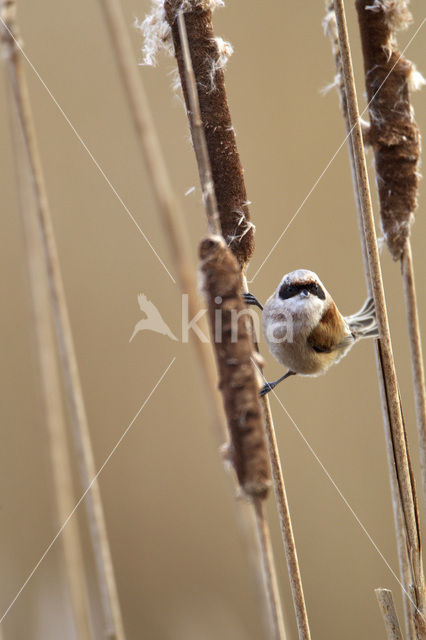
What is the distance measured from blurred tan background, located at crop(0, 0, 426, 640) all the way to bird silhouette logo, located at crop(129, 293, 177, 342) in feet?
0.06

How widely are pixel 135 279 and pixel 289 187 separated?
0.50 m

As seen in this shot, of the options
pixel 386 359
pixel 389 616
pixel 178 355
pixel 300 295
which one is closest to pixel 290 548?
pixel 389 616

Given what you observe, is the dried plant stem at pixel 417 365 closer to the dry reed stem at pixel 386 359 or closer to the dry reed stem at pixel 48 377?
the dry reed stem at pixel 386 359

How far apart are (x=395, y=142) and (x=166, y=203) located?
1.61 ft

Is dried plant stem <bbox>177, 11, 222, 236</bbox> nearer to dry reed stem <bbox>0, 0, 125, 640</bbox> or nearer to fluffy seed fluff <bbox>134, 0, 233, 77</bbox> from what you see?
fluffy seed fluff <bbox>134, 0, 233, 77</bbox>

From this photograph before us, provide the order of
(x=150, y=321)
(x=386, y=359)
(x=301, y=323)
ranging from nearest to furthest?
1. (x=386, y=359)
2. (x=301, y=323)
3. (x=150, y=321)

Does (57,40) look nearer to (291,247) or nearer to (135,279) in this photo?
(135,279)

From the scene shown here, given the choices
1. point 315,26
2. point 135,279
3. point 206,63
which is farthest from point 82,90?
point 206,63

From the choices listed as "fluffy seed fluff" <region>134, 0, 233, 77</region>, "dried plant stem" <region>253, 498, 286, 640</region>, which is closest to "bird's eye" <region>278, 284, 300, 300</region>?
"fluffy seed fluff" <region>134, 0, 233, 77</region>

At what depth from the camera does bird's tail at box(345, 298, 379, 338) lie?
100 cm

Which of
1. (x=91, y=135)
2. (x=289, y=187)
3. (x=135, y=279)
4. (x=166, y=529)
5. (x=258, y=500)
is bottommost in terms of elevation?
(x=166, y=529)

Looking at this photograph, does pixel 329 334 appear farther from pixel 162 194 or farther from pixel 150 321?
pixel 150 321

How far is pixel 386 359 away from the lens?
2.71 ft

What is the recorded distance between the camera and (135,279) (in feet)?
5.05
